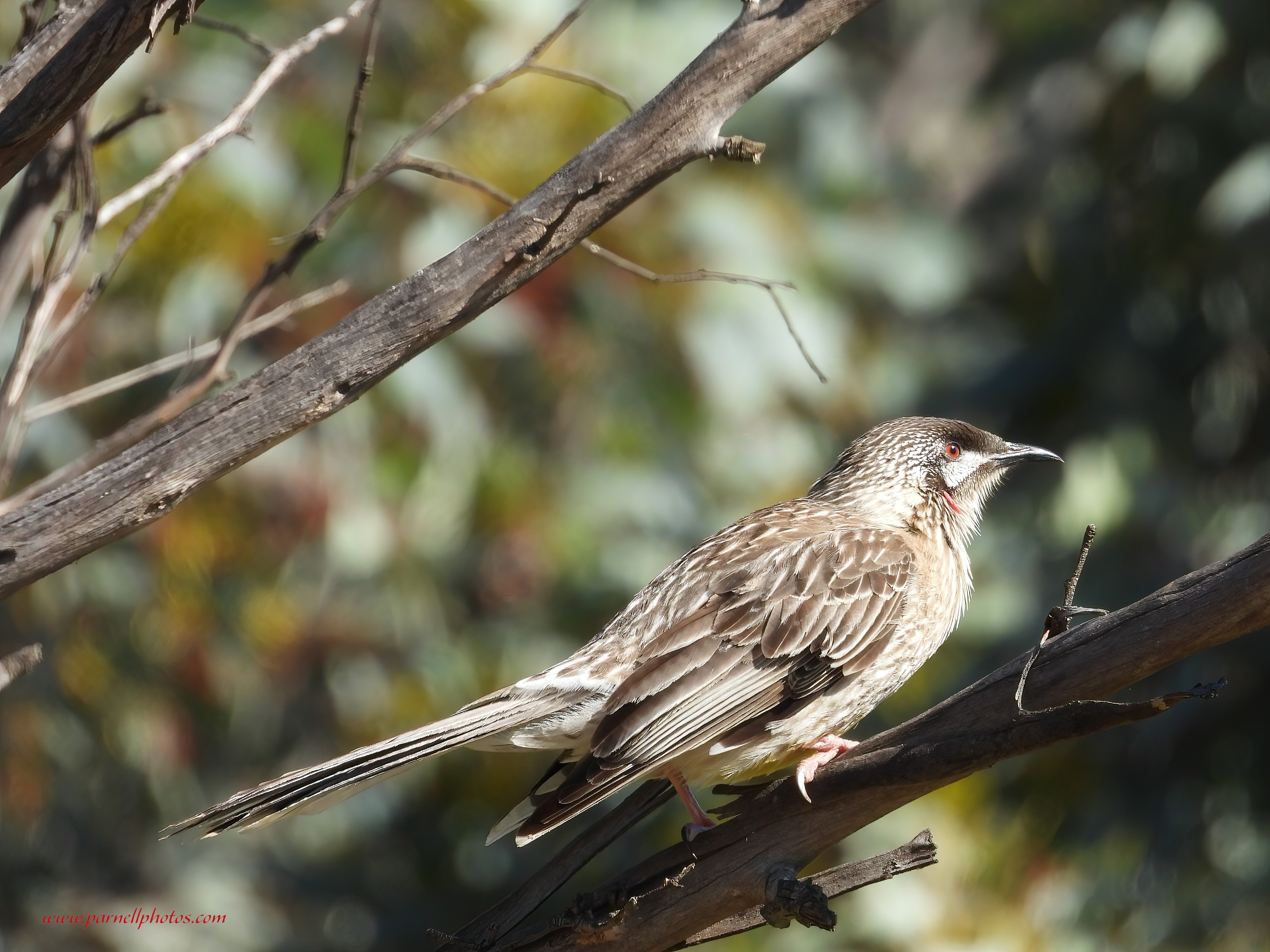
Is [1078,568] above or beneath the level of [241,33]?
beneath

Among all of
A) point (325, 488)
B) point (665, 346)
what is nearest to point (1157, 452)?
point (665, 346)

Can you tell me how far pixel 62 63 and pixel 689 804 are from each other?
2537 millimetres

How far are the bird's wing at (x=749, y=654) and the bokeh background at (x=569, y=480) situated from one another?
334 centimetres

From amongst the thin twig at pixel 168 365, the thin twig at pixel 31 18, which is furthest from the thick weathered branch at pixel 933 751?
the thin twig at pixel 31 18

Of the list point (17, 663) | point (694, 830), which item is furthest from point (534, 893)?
point (17, 663)

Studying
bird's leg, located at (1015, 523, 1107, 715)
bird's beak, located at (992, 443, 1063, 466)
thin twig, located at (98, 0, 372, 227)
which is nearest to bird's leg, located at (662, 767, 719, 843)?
bird's leg, located at (1015, 523, 1107, 715)

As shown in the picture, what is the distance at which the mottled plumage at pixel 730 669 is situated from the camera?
377 centimetres

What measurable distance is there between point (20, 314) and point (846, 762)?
17.0 feet

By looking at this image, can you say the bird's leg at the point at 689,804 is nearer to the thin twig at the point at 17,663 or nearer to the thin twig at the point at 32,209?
the thin twig at the point at 17,663

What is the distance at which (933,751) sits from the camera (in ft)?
10.1

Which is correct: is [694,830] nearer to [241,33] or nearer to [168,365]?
[168,365]

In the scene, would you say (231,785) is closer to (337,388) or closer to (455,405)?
(455,405)

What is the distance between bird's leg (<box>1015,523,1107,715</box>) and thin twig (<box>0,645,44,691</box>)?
206cm

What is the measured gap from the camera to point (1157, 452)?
8648 mm
